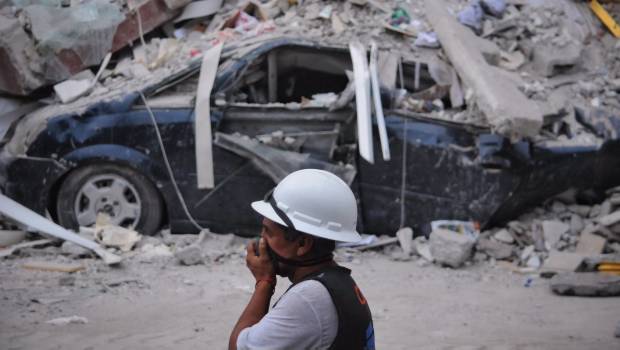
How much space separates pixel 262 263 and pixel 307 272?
0.52ft

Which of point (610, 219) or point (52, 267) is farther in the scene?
point (610, 219)

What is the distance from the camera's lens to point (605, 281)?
684 centimetres

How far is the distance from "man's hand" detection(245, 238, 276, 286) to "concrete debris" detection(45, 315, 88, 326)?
10.2 feet

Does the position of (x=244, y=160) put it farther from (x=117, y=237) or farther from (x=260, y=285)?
(x=260, y=285)

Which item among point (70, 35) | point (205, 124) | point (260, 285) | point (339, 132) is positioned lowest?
point (339, 132)

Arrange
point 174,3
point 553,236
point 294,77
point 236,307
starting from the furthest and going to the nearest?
point 174,3
point 294,77
point 553,236
point 236,307

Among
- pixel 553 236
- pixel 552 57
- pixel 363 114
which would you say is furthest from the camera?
pixel 552 57

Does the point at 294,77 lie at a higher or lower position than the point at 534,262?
higher

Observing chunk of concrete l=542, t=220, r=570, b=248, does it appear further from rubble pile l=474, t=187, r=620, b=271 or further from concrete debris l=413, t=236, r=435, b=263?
concrete debris l=413, t=236, r=435, b=263

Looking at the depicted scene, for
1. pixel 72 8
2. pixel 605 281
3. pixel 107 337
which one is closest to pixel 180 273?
pixel 107 337

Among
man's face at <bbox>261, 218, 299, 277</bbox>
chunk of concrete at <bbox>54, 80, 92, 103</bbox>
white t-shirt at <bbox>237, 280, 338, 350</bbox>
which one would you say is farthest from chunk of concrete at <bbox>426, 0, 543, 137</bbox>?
white t-shirt at <bbox>237, 280, 338, 350</bbox>

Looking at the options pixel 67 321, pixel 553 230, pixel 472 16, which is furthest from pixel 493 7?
pixel 67 321

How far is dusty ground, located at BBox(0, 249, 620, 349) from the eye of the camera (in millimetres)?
5543

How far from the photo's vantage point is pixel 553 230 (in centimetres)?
788
